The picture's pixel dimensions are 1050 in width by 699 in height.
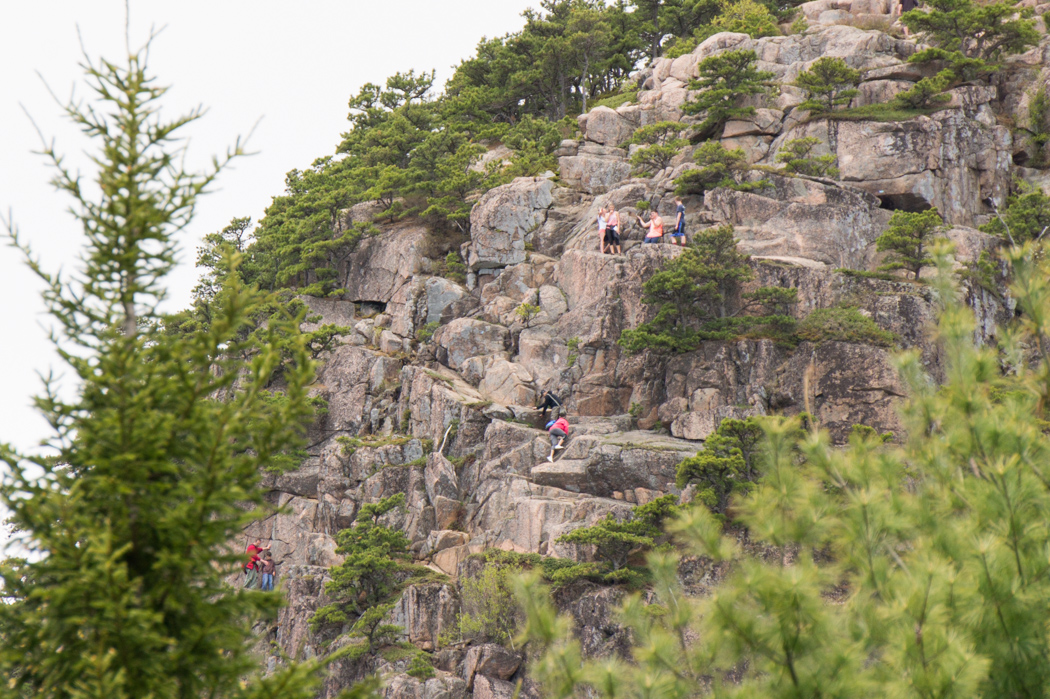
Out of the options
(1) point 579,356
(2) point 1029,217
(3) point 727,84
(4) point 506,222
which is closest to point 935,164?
(2) point 1029,217

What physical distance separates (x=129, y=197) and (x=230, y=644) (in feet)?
10.3

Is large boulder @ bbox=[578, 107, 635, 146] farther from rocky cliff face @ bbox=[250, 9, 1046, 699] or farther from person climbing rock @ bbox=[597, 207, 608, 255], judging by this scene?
person climbing rock @ bbox=[597, 207, 608, 255]

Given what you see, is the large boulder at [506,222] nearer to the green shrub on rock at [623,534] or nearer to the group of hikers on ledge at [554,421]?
the group of hikers on ledge at [554,421]

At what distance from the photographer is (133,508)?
5340 mm

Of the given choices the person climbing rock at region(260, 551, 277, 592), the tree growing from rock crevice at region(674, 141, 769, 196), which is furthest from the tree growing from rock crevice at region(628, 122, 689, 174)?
the person climbing rock at region(260, 551, 277, 592)

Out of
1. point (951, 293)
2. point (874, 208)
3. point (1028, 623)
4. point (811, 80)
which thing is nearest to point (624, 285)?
point (874, 208)

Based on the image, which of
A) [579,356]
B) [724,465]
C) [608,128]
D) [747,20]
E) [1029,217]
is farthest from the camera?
[747,20]

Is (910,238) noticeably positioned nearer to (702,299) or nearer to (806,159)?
(806,159)

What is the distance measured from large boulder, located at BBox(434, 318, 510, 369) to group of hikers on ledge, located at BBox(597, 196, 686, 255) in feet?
14.5

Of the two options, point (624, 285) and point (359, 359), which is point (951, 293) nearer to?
point (624, 285)

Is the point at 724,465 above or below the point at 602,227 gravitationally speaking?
below

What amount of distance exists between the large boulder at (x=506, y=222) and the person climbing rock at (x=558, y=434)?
31.3 feet

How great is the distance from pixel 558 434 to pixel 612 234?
7381mm

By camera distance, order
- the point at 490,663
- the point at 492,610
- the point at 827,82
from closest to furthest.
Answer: the point at 490,663 → the point at 492,610 → the point at 827,82
